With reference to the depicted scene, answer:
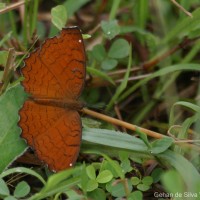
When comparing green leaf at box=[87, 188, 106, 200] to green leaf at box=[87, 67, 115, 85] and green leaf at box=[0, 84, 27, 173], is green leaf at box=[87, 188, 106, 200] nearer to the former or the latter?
green leaf at box=[0, 84, 27, 173]

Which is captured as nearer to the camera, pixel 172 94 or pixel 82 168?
pixel 82 168

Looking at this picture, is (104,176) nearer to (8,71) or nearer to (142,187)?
(142,187)

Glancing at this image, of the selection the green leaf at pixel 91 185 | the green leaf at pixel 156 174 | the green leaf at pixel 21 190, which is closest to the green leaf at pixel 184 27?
the green leaf at pixel 156 174

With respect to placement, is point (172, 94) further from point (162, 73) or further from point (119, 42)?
point (119, 42)

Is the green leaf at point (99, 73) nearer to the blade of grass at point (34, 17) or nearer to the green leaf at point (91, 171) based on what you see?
the blade of grass at point (34, 17)

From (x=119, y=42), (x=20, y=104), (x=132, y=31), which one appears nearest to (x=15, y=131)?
(x=20, y=104)

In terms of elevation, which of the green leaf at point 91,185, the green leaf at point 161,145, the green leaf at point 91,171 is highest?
the green leaf at point 161,145

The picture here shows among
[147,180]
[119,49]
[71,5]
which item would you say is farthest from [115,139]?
[71,5]
